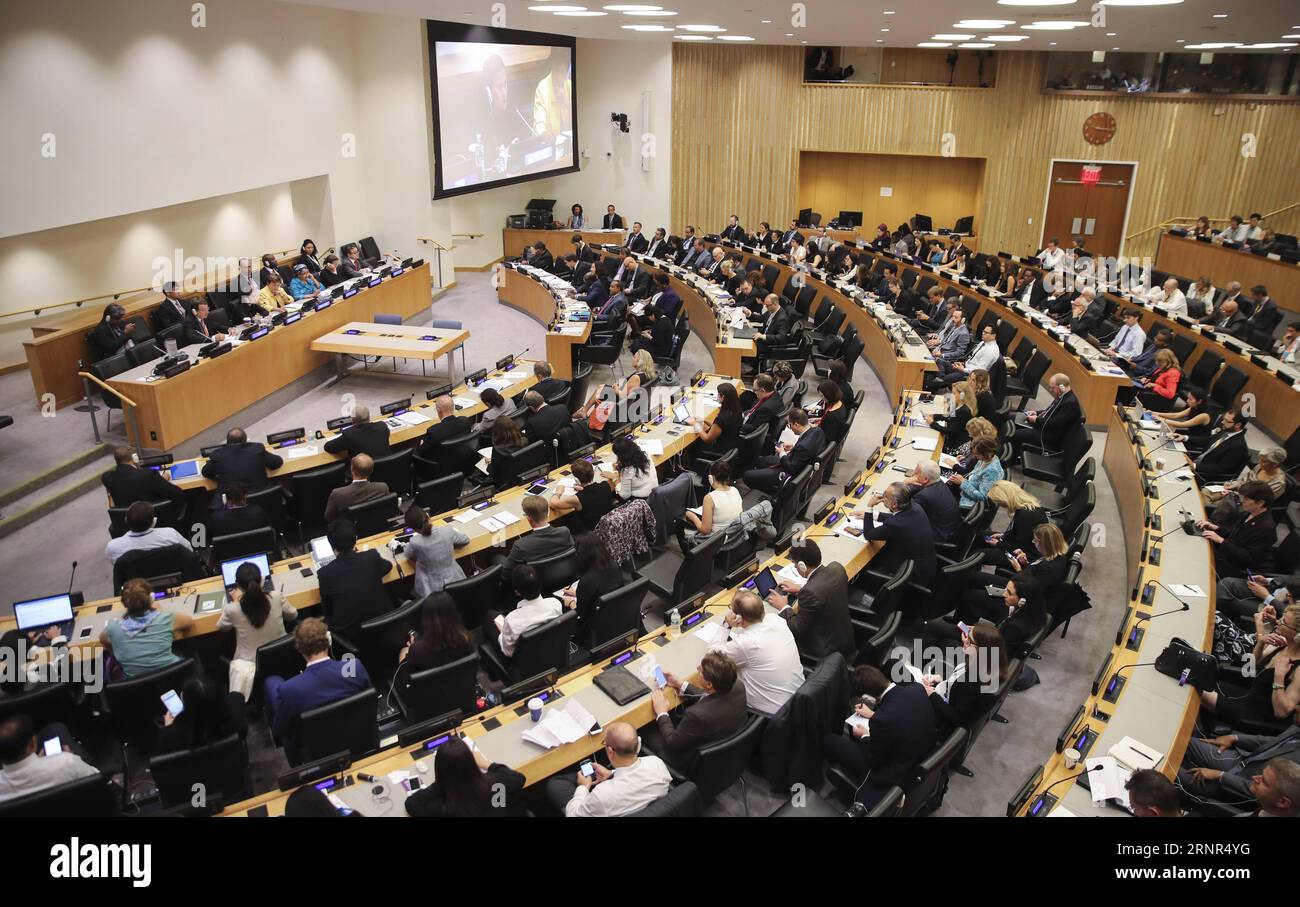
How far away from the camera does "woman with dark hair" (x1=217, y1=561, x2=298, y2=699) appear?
5.36m

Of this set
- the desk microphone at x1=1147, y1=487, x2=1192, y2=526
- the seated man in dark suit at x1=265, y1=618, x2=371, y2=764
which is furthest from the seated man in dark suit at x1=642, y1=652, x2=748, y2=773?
the desk microphone at x1=1147, y1=487, x2=1192, y2=526

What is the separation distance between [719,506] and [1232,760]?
3651 mm

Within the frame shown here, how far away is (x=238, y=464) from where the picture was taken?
299 inches

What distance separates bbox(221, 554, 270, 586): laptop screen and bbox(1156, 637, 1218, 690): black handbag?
566 cm

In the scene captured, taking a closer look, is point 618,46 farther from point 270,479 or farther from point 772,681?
point 772,681

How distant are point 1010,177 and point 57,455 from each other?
1877 cm

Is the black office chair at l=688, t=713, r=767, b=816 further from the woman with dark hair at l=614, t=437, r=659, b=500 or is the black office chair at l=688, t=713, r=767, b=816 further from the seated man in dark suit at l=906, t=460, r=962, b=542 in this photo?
the woman with dark hair at l=614, t=437, r=659, b=500

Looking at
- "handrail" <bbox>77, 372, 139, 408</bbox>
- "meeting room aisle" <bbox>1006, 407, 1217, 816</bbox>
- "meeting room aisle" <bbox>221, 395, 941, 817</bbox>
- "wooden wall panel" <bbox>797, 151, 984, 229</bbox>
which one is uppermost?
"wooden wall panel" <bbox>797, 151, 984, 229</bbox>

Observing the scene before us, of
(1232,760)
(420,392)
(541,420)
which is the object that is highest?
(541,420)

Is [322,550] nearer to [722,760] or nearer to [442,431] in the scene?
[442,431]

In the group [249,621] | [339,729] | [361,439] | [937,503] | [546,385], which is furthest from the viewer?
[546,385]

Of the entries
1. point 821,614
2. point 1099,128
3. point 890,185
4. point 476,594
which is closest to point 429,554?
point 476,594
